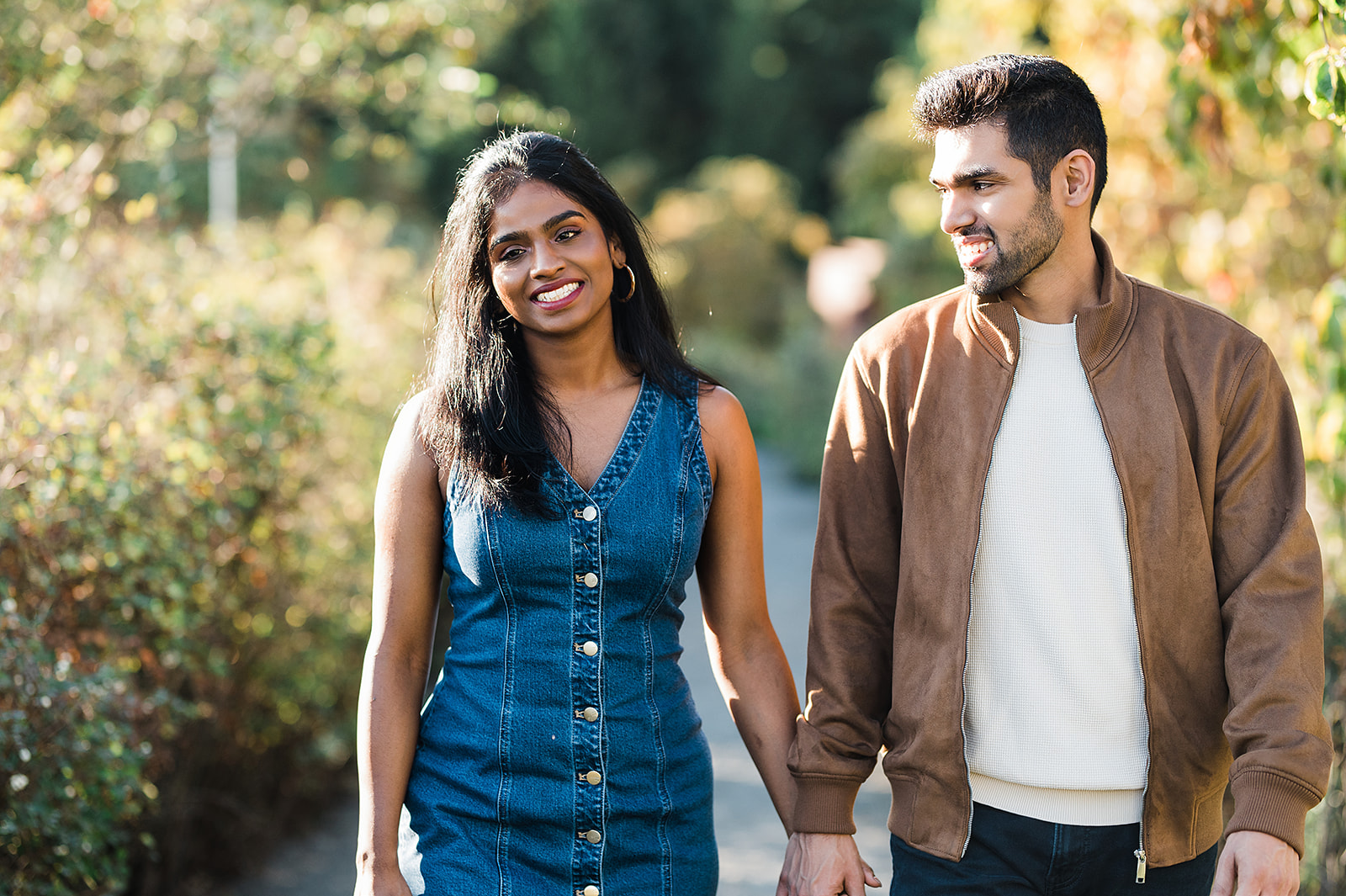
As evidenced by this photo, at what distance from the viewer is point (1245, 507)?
82.9 inches

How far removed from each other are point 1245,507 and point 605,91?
3214 centimetres

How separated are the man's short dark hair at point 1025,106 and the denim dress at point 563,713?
85 cm

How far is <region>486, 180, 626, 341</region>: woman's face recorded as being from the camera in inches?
90.6

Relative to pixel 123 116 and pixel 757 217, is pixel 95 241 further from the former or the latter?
pixel 757 217

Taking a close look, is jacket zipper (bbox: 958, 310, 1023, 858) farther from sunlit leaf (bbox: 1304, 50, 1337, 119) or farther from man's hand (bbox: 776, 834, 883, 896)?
sunlit leaf (bbox: 1304, 50, 1337, 119)

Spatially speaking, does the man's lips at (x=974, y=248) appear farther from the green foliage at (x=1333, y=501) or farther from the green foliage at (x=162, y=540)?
the green foliage at (x=162, y=540)

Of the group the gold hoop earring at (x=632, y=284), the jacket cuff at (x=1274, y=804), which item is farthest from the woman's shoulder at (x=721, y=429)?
the jacket cuff at (x=1274, y=804)

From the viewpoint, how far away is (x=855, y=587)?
2.37m

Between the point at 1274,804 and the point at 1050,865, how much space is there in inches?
15.0

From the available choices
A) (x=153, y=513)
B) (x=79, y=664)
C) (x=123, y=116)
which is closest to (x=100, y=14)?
(x=123, y=116)

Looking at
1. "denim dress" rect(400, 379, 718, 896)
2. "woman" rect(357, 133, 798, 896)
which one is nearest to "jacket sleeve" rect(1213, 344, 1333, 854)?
"woman" rect(357, 133, 798, 896)

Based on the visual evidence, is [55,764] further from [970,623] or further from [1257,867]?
[1257,867]

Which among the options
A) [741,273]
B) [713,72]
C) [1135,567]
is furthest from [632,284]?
[713,72]

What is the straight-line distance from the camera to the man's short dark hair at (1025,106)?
218 centimetres
